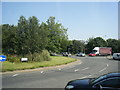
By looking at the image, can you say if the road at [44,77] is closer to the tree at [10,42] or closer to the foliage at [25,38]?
the foliage at [25,38]

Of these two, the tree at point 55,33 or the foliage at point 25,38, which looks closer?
the foliage at point 25,38

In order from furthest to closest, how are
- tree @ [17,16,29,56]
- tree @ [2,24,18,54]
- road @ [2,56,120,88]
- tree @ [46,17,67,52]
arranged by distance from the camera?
tree @ [46,17,67,52] → tree @ [2,24,18,54] → tree @ [17,16,29,56] → road @ [2,56,120,88]

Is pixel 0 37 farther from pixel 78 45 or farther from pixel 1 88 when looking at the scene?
pixel 78 45

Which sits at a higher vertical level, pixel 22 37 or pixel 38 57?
pixel 22 37

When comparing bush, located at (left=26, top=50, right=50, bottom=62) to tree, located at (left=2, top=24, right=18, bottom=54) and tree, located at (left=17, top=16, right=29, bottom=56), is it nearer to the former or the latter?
tree, located at (left=17, top=16, right=29, bottom=56)

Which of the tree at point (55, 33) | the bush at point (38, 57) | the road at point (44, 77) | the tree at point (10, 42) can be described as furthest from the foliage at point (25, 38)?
the tree at point (55, 33)

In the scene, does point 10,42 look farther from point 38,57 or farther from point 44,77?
point 44,77

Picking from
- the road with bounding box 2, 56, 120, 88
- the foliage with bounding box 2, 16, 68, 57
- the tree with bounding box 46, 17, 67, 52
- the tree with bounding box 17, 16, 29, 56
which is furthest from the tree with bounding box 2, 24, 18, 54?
the tree with bounding box 46, 17, 67, 52

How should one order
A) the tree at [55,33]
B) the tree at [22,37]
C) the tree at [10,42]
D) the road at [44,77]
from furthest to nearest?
the tree at [55,33]
the tree at [10,42]
the tree at [22,37]
the road at [44,77]

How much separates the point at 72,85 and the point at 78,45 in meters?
85.6

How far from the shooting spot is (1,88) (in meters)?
8.93

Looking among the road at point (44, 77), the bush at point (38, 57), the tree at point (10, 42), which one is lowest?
the road at point (44, 77)

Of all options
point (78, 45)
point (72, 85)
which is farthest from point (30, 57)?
point (78, 45)

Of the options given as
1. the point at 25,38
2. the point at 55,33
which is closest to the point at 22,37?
the point at 25,38
